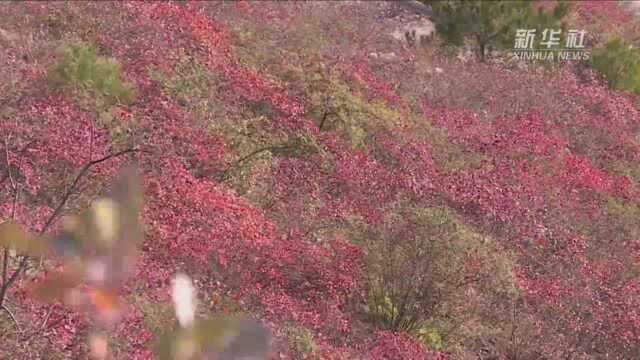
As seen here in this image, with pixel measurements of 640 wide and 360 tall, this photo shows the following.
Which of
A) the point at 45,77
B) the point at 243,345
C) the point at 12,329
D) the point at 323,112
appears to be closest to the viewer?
the point at 243,345

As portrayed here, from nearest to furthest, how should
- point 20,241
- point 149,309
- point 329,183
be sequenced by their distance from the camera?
point 20,241
point 149,309
point 329,183

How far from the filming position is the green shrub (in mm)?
14906

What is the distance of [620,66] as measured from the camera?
15.0 meters

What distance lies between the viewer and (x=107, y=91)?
8047 mm

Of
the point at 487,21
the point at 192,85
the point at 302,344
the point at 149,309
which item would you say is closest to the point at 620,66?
the point at 487,21

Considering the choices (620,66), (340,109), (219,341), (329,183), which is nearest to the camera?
(219,341)

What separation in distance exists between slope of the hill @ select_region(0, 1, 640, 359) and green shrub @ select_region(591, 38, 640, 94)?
1.77m

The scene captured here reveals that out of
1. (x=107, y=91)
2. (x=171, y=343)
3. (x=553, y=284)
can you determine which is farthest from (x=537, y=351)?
(x=171, y=343)

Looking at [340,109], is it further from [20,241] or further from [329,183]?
[20,241]

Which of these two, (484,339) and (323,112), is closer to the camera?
(484,339)

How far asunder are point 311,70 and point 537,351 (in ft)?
18.1

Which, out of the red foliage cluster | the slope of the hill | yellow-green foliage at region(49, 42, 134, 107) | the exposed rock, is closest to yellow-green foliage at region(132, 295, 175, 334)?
the slope of the hill

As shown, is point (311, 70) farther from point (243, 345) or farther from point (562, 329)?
point (243, 345)

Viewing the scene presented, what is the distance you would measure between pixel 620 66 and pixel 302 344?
1248cm
